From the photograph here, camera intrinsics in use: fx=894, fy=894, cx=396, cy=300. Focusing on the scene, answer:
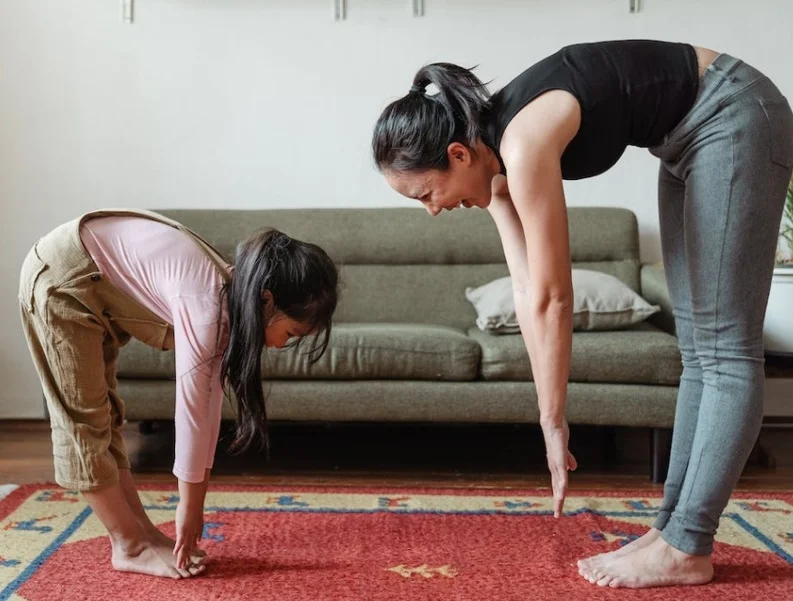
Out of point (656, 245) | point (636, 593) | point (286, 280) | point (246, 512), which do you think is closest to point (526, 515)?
point (636, 593)

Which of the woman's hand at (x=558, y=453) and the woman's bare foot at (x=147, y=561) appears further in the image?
the woman's bare foot at (x=147, y=561)

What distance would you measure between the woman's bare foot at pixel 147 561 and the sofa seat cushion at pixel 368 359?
735 millimetres

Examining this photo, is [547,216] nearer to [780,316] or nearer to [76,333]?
[76,333]

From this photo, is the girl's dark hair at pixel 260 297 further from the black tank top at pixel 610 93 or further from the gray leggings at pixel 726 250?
the gray leggings at pixel 726 250

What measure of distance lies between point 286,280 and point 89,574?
25.6 inches

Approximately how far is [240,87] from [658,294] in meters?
1.59

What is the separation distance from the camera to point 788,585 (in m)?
1.57

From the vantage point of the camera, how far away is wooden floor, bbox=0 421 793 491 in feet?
7.78

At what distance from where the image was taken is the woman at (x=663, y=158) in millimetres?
1353

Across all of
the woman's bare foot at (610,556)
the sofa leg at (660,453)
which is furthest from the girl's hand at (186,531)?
the sofa leg at (660,453)

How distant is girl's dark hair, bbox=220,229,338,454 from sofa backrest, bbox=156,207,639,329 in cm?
132

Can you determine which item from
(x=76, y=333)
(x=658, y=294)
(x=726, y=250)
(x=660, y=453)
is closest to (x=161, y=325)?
(x=76, y=333)

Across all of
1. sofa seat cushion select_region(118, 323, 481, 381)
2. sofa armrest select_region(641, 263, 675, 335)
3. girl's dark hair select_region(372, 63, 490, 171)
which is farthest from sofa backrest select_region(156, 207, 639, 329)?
girl's dark hair select_region(372, 63, 490, 171)

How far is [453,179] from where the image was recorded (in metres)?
1.42
